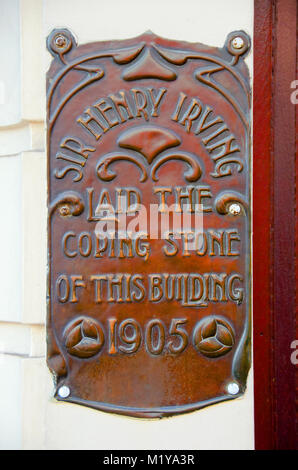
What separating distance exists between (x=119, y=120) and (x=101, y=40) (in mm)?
209

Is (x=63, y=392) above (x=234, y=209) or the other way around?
the other way around

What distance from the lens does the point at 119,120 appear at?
1243mm

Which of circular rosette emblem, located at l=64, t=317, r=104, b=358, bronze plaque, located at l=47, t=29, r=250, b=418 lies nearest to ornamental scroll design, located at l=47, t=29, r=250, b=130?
bronze plaque, located at l=47, t=29, r=250, b=418

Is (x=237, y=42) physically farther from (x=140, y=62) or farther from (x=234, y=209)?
(x=234, y=209)

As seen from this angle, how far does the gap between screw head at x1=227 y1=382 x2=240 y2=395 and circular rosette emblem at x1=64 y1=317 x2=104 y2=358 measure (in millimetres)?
343

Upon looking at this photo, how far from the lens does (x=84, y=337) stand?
48.7 inches

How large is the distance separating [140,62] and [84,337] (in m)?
0.71

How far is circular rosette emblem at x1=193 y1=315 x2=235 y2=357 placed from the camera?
124cm

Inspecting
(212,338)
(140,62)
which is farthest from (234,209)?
(140,62)

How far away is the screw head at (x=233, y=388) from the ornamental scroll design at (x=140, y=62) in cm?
68

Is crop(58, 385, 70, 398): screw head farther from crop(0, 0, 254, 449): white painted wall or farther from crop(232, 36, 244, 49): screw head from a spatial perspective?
crop(232, 36, 244, 49): screw head

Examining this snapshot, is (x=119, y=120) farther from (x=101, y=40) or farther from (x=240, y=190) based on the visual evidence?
(x=240, y=190)

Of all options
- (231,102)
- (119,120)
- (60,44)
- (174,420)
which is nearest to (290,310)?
(174,420)

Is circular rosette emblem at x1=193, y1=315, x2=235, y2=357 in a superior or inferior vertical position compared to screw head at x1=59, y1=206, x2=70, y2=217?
inferior
